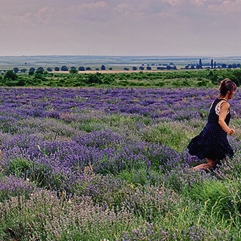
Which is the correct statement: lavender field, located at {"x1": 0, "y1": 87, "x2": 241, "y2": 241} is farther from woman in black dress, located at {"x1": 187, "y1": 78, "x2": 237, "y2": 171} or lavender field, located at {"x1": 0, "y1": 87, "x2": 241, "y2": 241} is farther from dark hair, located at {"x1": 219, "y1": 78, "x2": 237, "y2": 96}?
dark hair, located at {"x1": 219, "y1": 78, "x2": 237, "y2": 96}

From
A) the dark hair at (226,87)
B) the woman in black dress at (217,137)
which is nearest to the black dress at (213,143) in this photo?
the woman in black dress at (217,137)

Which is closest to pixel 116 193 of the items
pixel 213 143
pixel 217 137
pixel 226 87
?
pixel 213 143

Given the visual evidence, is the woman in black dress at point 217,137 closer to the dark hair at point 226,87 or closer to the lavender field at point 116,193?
the dark hair at point 226,87

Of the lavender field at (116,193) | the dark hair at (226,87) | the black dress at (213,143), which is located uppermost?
the dark hair at (226,87)

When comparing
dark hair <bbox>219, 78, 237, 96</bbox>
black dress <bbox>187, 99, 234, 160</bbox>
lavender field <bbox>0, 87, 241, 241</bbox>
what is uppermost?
dark hair <bbox>219, 78, 237, 96</bbox>

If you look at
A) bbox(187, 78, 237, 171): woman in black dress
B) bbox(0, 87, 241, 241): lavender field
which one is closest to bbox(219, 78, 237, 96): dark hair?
bbox(187, 78, 237, 171): woman in black dress

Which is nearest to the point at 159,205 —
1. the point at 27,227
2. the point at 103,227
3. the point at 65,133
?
the point at 103,227

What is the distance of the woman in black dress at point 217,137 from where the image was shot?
4883mm

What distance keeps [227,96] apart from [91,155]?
2.09 metres

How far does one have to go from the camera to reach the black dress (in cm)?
488

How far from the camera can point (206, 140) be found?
5.04 metres

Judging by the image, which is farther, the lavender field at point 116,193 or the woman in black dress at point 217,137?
the woman in black dress at point 217,137

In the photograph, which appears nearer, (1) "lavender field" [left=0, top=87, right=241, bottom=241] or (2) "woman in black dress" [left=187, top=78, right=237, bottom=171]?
(1) "lavender field" [left=0, top=87, right=241, bottom=241]

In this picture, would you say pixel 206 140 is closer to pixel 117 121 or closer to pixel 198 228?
pixel 198 228
